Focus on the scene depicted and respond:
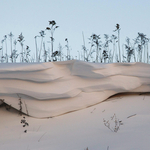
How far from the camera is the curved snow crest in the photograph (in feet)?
8.05

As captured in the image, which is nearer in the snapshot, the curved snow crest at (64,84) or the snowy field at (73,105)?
the snowy field at (73,105)

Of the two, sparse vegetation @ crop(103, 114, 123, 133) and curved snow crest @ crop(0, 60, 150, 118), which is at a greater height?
curved snow crest @ crop(0, 60, 150, 118)

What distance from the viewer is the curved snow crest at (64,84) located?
2.45 metres

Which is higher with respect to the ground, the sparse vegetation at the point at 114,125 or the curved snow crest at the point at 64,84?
the curved snow crest at the point at 64,84

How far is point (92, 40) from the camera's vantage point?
13.9 ft

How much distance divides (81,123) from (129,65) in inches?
49.4

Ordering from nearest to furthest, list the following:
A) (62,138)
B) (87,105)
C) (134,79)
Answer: (62,138) < (87,105) < (134,79)

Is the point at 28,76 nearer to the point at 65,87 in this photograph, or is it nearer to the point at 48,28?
the point at 65,87

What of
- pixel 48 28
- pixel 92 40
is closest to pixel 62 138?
pixel 48 28

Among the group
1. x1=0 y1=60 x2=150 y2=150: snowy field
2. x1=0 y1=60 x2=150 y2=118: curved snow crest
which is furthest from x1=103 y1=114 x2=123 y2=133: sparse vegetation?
x1=0 y1=60 x2=150 y2=118: curved snow crest

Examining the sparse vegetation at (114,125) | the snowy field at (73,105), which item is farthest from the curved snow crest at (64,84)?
the sparse vegetation at (114,125)

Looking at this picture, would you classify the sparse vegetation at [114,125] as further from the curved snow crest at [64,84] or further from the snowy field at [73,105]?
the curved snow crest at [64,84]

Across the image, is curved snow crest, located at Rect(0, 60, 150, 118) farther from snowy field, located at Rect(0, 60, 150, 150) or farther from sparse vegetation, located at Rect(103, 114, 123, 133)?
sparse vegetation, located at Rect(103, 114, 123, 133)

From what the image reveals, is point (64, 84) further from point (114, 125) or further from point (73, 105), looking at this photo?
point (114, 125)
